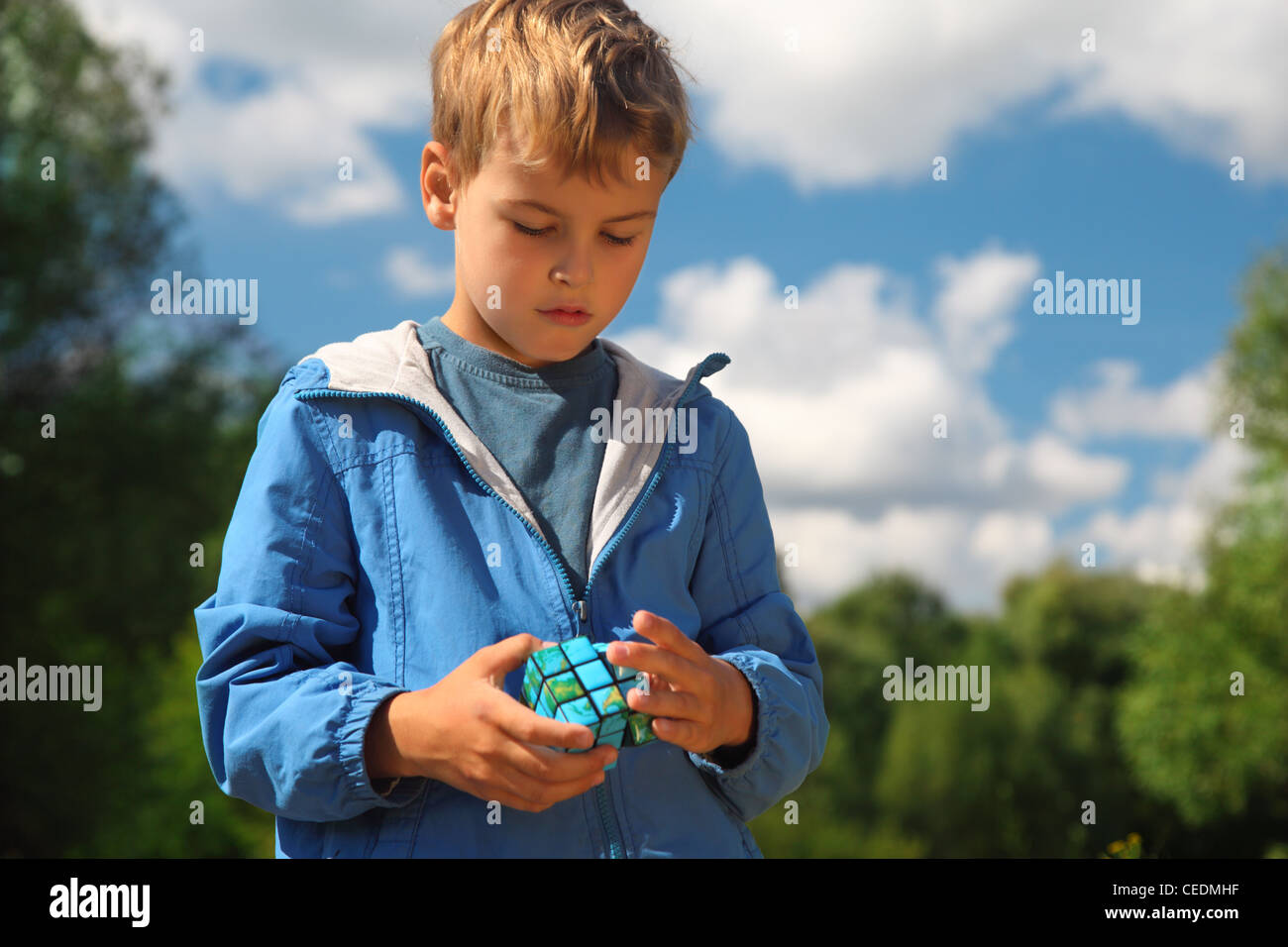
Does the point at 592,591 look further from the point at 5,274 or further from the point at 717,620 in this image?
the point at 5,274

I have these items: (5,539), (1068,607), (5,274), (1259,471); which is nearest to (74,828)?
(5,539)

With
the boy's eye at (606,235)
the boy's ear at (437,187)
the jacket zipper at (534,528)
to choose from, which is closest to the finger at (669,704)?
the jacket zipper at (534,528)

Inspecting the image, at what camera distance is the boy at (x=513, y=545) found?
1879 mm

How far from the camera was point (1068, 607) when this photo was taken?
172 feet

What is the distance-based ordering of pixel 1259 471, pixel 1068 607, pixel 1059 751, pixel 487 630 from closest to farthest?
pixel 487 630 < pixel 1259 471 < pixel 1059 751 < pixel 1068 607

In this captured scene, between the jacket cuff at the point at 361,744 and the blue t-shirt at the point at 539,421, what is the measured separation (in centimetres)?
42

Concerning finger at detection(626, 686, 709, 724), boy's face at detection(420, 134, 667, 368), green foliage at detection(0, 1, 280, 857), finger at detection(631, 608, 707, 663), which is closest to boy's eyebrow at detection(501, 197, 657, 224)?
boy's face at detection(420, 134, 667, 368)

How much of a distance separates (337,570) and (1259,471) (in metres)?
30.8

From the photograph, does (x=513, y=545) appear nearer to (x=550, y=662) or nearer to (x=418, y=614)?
(x=418, y=614)

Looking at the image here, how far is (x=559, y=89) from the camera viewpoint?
218 centimetres

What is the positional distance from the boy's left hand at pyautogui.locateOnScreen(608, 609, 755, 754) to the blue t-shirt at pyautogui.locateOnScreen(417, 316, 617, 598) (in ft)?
1.01

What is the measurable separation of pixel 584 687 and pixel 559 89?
3.66 feet

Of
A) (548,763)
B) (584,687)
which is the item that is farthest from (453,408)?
(548,763)

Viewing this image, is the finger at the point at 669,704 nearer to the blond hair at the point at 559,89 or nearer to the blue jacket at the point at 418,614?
the blue jacket at the point at 418,614
